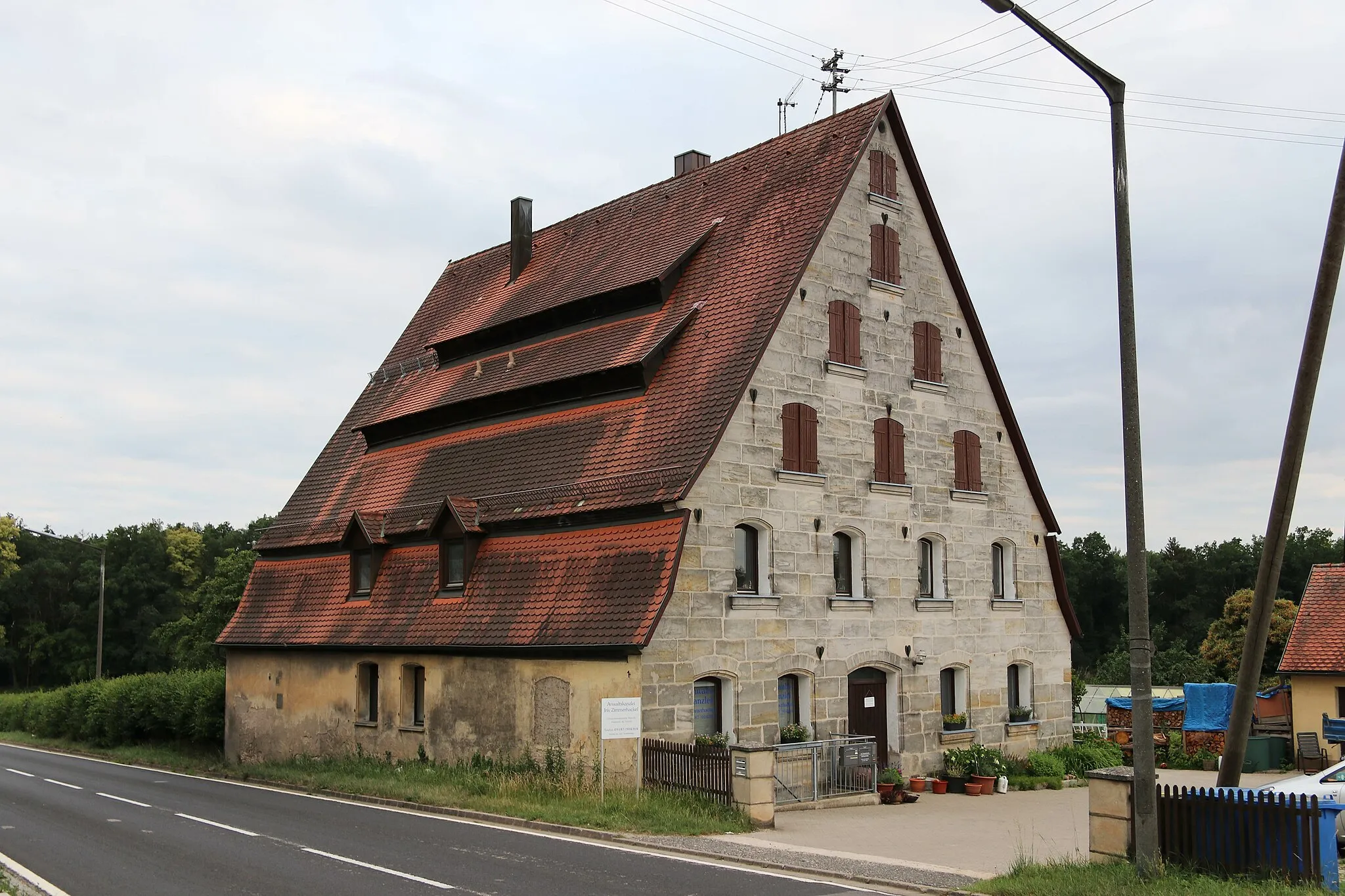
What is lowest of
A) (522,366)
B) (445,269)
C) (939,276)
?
(522,366)

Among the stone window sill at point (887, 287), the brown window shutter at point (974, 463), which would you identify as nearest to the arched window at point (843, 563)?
the brown window shutter at point (974, 463)

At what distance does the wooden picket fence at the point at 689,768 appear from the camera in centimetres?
1969

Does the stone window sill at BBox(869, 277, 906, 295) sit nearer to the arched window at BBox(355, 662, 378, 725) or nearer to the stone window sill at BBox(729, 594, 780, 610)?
the stone window sill at BBox(729, 594, 780, 610)

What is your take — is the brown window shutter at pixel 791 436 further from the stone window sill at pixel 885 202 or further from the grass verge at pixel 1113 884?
the grass verge at pixel 1113 884

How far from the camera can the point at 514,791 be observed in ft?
71.4

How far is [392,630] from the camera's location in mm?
27594

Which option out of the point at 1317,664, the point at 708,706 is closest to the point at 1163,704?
the point at 1317,664

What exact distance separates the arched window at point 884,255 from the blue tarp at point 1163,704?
650 inches

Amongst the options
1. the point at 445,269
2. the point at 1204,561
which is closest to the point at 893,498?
the point at 445,269

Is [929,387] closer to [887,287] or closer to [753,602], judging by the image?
[887,287]

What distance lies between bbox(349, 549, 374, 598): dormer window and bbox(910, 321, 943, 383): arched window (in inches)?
540

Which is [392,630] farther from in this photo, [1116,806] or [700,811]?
[1116,806]

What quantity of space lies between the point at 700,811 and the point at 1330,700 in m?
20.3

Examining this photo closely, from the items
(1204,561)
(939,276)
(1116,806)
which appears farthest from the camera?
(1204,561)
